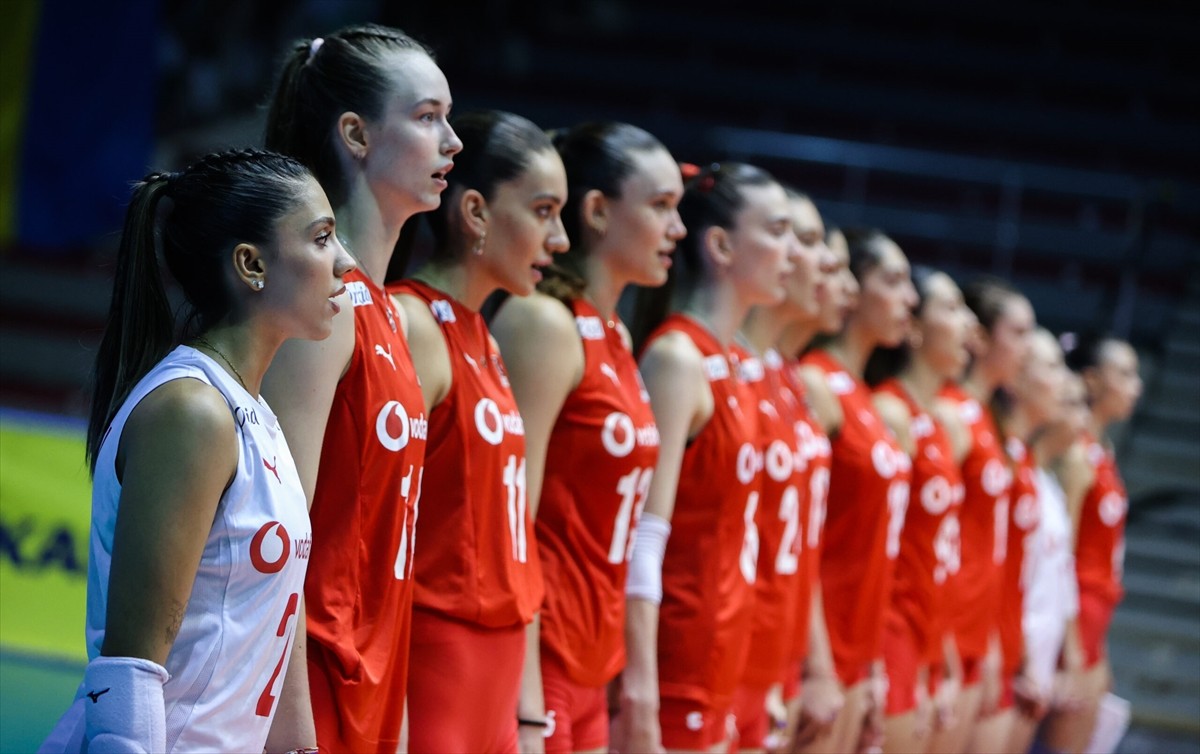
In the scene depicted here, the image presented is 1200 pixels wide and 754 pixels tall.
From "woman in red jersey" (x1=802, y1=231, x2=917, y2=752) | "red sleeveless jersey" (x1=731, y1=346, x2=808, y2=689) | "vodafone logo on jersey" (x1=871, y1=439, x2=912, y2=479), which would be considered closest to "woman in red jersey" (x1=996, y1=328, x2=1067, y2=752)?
"woman in red jersey" (x1=802, y1=231, x2=917, y2=752)

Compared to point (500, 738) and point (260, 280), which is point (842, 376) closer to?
point (500, 738)

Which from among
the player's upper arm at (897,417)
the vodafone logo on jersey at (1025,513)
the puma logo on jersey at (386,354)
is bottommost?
the vodafone logo on jersey at (1025,513)

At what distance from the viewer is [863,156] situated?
374 inches

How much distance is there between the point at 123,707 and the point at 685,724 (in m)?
1.96

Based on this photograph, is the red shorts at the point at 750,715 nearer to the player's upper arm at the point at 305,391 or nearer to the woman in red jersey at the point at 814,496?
the woman in red jersey at the point at 814,496

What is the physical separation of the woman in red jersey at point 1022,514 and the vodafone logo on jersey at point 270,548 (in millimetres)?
4414

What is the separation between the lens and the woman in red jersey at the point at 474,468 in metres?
2.70

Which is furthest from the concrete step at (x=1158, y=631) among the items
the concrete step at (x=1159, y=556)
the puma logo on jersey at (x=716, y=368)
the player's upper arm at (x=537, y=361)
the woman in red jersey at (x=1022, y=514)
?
the player's upper arm at (x=537, y=361)

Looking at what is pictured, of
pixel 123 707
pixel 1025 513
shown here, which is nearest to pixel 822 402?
pixel 1025 513

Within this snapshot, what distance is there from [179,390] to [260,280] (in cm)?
22

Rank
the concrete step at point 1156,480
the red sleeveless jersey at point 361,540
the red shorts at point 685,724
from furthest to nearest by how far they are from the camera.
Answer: the concrete step at point 1156,480
the red shorts at point 685,724
the red sleeveless jersey at point 361,540

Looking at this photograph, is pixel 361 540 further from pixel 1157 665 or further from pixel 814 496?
pixel 1157 665

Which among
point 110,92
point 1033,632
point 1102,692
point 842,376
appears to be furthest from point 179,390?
point 110,92

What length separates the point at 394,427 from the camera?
7.91 feet
